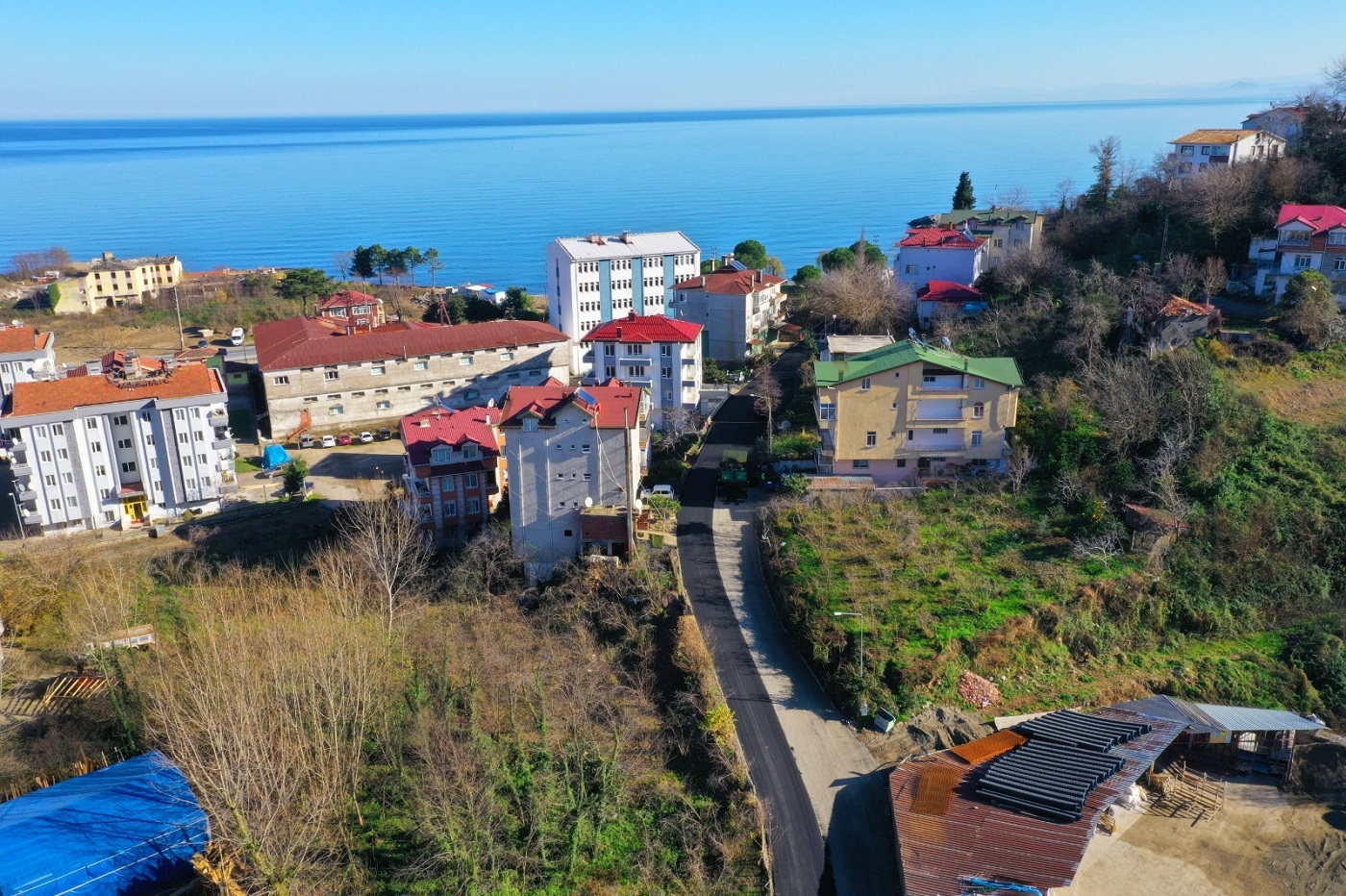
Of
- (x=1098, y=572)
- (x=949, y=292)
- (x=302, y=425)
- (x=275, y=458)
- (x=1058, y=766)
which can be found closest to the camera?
(x=1058, y=766)

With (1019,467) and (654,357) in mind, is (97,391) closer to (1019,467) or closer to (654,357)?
(654,357)

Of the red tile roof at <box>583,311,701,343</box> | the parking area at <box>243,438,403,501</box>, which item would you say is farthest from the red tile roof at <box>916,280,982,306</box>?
the parking area at <box>243,438,403,501</box>

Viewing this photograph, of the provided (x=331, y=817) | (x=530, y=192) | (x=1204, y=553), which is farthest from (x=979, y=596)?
(x=530, y=192)

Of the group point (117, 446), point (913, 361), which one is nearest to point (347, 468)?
point (117, 446)

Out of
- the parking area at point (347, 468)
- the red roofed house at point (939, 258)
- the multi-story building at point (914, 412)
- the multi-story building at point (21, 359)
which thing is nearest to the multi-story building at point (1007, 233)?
the red roofed house at point (939, 258)

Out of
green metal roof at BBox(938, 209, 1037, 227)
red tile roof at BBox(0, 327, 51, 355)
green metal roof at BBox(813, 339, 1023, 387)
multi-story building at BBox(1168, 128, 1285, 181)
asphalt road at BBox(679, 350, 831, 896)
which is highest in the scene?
multi-story building at BBox(1168, 128, 1285, 181)

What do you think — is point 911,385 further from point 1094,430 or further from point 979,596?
point 979,596

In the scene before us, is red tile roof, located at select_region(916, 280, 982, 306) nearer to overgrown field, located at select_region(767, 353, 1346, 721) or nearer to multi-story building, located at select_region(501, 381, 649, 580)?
overgrown field, located at select_region(767, 353, 1346, 721)
